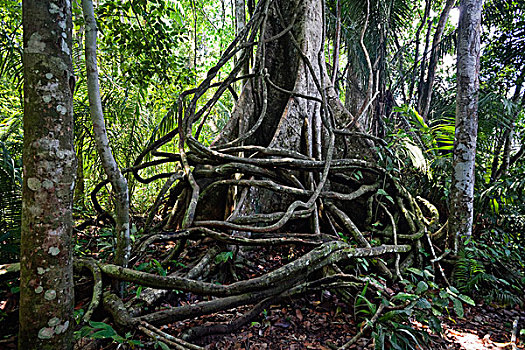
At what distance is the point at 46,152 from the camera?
124 cm

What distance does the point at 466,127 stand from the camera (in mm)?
3061

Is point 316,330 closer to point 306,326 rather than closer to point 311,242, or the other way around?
point 306,326

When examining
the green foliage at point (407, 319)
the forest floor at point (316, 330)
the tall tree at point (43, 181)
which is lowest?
the forest floor at point (316, 330)

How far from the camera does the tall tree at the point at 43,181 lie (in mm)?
1223

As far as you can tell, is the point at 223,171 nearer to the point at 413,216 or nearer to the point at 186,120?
the point at 186,120

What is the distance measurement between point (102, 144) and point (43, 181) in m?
0.72

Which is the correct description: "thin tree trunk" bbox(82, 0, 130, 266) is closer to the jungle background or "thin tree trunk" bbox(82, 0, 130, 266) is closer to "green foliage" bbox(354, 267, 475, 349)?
the jungle background

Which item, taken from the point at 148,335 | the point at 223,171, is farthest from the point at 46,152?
the point at 223,171

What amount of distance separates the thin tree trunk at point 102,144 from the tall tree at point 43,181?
65 cm

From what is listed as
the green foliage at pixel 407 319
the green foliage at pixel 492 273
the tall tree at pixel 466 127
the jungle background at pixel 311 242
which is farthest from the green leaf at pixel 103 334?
the tall tree at pixel 466 127

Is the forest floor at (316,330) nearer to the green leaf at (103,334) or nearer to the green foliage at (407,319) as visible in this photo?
the green foliage at (407,319)

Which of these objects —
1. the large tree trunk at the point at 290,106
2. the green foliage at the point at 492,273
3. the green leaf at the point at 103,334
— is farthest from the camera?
the large tree trunk at the point at 290,106

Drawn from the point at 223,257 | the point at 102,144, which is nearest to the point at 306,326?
the point at 223,257

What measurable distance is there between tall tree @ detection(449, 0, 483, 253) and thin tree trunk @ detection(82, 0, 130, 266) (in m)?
2.87
